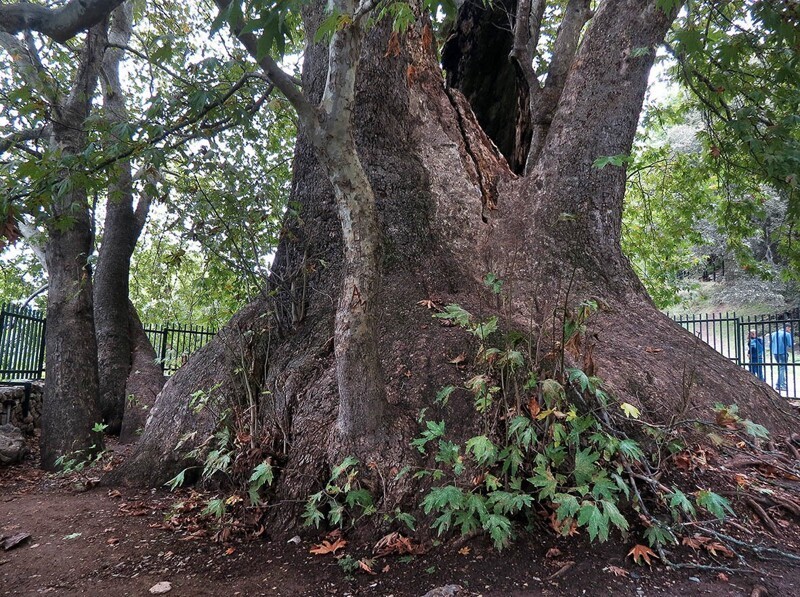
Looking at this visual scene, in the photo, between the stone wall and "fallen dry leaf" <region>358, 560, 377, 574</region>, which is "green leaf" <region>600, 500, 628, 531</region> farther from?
the stone wall

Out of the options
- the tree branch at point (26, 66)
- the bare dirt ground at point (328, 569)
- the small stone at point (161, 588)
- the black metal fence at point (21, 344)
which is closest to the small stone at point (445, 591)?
the bare dirt ground at point (328, 569)

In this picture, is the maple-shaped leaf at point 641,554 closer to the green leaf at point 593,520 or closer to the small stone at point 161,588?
the green leaf at point 593,520

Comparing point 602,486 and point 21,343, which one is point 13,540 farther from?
point 21,343

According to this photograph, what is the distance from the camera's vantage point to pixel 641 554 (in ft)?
8.95

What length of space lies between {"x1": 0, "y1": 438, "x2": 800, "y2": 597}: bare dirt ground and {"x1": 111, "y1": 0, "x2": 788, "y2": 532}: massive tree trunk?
0.54m

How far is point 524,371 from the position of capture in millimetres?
3074

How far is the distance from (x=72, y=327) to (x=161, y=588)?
4.00 m

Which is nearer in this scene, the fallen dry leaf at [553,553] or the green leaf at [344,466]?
the fallen dry leaf at [553,553]

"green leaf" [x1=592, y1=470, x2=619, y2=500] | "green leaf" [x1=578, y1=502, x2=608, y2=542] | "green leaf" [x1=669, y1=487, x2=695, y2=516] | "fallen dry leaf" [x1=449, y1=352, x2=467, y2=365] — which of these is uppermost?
"fallen dry leaf" [x1=449, y1=352, x2=467, y2=365]

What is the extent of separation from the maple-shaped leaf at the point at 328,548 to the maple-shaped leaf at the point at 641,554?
5.17 ft

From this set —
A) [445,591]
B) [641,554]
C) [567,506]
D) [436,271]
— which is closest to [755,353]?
[436,271]

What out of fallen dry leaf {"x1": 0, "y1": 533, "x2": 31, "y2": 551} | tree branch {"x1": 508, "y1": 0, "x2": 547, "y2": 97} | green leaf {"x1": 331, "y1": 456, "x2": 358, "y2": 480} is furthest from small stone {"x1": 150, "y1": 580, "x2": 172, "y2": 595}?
tree branch {"x1": 508, "y1": 0, "x2": 547, "y2": 97}

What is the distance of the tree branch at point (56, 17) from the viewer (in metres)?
3.61

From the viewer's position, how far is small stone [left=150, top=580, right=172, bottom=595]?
283 centimetres
